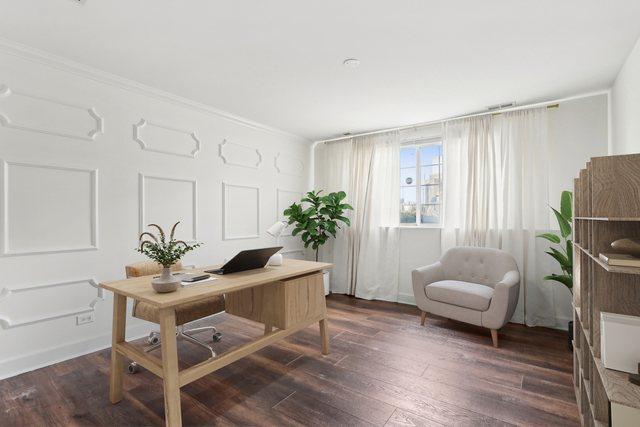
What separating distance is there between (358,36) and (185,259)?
2739 millimetres

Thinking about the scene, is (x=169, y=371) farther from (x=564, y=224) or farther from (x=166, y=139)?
(x=564, y=224)

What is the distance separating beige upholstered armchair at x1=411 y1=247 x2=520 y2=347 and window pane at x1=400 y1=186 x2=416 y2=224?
2.90ft

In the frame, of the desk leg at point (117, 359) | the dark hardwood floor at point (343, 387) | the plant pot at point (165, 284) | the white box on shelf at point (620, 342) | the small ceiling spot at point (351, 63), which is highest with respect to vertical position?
the small ceiling spot at point (351, 63)

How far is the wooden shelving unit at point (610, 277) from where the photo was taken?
113cm

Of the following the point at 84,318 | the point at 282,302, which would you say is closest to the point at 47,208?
the point at 84,318

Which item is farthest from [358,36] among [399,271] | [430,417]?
[399,271]

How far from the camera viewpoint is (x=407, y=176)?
448 centimetres

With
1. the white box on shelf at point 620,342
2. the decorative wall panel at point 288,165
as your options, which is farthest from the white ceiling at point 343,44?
the white box on shelf at point 620,342

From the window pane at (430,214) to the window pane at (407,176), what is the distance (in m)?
0.41

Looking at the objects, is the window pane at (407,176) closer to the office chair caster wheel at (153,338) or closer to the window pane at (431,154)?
the window pane at (431,154)

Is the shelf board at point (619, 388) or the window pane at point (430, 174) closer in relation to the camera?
the shelf board at point (619, 388)

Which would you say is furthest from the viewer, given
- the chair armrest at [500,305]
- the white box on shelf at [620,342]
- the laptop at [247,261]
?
the chair armrest at [500,305]

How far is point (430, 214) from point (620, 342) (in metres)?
3.09

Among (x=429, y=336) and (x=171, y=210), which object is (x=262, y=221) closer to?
(x=171, y=210)
